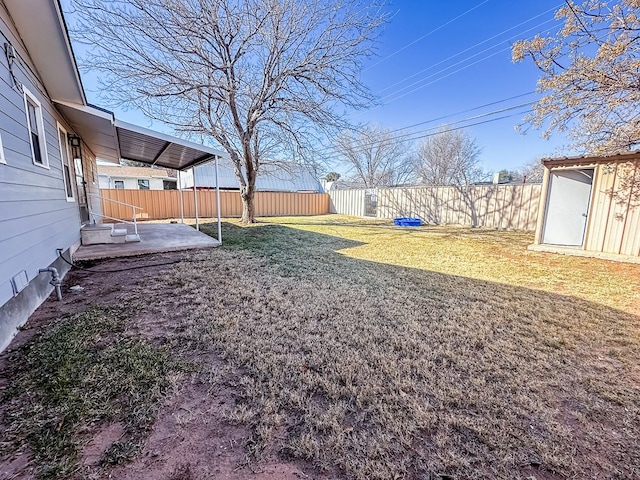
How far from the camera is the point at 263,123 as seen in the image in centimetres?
1007

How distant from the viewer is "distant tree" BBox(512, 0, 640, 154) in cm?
459

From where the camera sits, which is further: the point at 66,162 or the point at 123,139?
the point at 123,139

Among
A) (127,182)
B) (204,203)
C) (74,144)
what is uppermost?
(74,144)

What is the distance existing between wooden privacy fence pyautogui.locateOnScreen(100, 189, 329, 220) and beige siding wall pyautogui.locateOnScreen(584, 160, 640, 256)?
46.8 ft

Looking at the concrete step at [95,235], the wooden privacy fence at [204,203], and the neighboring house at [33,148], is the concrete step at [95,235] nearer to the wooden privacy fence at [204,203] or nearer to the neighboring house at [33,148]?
the neighboring house at [33,148]

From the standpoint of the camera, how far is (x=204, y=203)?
1489 cm

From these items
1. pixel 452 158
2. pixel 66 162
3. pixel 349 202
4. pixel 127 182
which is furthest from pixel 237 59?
pixel 452 158

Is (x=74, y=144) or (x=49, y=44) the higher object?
(x=49, y=44)

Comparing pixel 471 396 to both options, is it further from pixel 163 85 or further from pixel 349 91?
pixel 163 85

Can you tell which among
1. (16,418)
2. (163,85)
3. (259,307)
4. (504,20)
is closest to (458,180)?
(504,20)

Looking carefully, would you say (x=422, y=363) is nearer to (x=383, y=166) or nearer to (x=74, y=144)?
(x=74, y=144)

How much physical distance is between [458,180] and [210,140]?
20296 millimetres

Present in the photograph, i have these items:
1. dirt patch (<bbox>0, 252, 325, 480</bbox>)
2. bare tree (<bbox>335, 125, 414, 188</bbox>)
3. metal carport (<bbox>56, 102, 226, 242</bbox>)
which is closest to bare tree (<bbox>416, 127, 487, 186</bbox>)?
bare tree (<bbox>335, 125, 414, 188</bbox>)

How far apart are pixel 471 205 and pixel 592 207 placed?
5.80 metres
